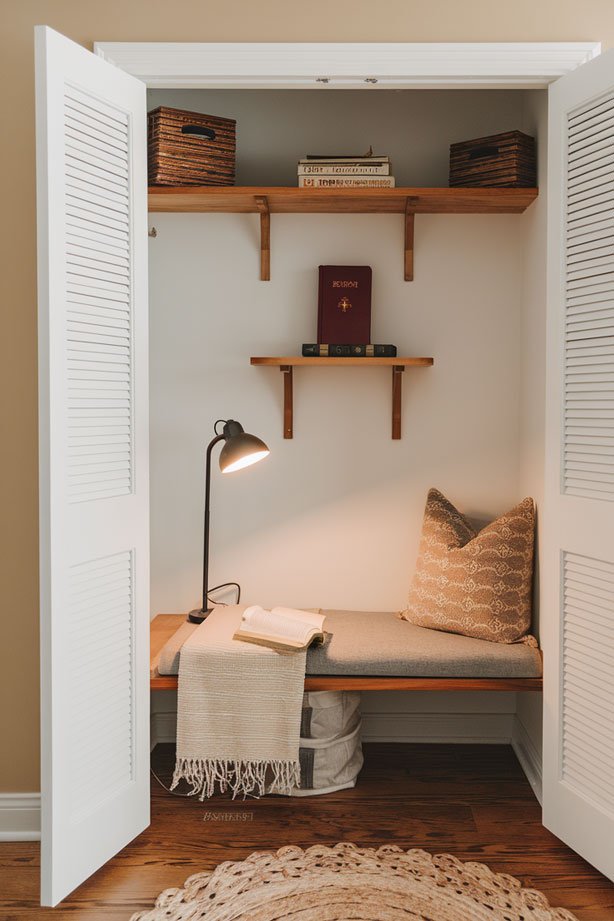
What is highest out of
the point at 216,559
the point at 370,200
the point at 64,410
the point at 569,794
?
the point at 370,200

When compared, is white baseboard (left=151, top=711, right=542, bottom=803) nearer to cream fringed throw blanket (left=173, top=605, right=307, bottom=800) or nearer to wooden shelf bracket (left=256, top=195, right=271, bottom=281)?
cream fringed throw blanket (left=173, top=605, right=307, bottom=800)

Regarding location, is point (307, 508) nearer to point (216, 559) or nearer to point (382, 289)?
point (216, 559)

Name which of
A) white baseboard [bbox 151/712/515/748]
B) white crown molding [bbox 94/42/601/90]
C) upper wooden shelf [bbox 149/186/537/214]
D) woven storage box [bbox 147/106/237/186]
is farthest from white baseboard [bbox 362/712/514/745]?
white crown molding [bbox 94/42/601/90]

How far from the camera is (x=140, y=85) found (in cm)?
235

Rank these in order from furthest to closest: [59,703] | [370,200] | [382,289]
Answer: [382,289] < [370,200] < [59,703]

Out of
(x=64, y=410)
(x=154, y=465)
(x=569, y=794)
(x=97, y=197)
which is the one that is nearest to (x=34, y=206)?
(x=97, y=197)

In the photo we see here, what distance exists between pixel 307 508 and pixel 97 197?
149 centimetres

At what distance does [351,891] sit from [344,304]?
6.57ft

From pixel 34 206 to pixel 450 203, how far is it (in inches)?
58.8

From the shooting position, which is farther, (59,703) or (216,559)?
(216,559)

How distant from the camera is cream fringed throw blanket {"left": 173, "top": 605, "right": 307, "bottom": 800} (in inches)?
100

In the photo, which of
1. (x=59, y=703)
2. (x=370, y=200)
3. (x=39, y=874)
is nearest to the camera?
(x=59, y=703)

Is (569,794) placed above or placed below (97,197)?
below

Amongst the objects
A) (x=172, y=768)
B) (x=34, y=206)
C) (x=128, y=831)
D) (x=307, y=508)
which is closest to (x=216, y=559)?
(x=307, y=508)
